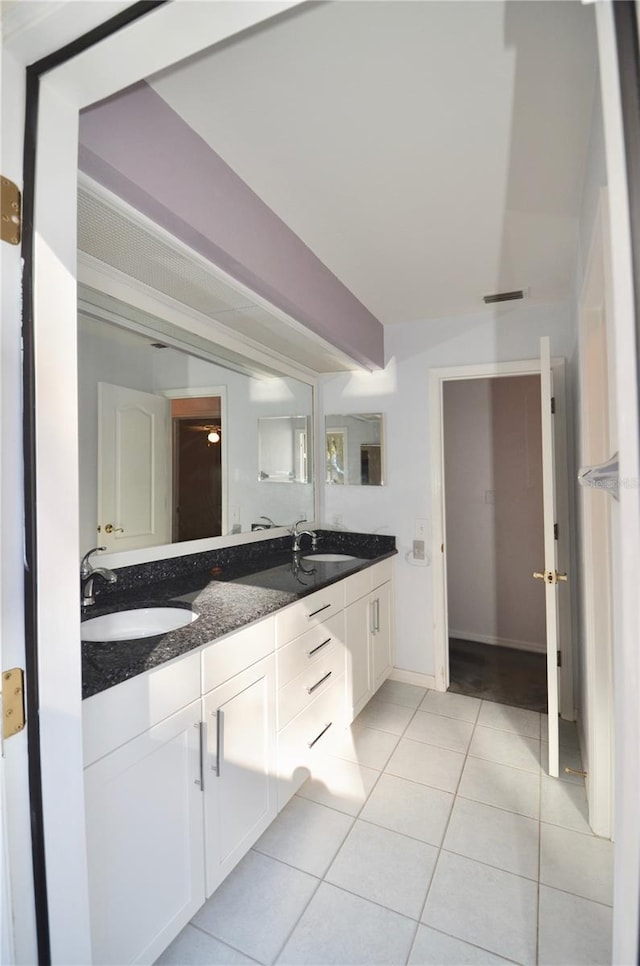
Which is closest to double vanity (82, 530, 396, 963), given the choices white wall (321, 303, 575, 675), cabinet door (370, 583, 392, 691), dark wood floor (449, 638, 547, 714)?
cabinet door (370, 583, 392, 691)

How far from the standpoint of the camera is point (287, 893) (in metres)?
1.50

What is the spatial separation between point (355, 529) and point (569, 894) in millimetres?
2084

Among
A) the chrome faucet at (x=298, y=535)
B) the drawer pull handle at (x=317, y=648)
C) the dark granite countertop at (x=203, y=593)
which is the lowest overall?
the drawer pull handle at (x=317, y=648)

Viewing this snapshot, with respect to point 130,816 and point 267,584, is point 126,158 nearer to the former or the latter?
point 267,584

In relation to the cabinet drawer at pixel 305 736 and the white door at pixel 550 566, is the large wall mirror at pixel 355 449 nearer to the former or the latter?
the white door at pixel 550 566

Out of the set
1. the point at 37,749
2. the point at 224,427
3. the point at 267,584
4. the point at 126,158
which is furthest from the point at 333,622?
the point at 126,158

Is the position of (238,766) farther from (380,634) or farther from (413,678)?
(413,678)

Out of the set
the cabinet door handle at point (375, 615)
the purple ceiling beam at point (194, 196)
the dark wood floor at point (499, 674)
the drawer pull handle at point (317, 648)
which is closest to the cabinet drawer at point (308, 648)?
the drawer pull handle at point (317, 648)

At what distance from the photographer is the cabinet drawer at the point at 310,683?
69.8 inches

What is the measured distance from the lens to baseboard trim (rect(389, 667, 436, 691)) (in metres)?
3.00

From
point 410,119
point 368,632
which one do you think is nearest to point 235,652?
point 368,632

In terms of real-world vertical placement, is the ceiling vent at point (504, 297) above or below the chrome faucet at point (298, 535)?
above

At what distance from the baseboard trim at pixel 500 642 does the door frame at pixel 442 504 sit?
92 cm

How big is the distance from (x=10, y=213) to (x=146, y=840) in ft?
4.56
